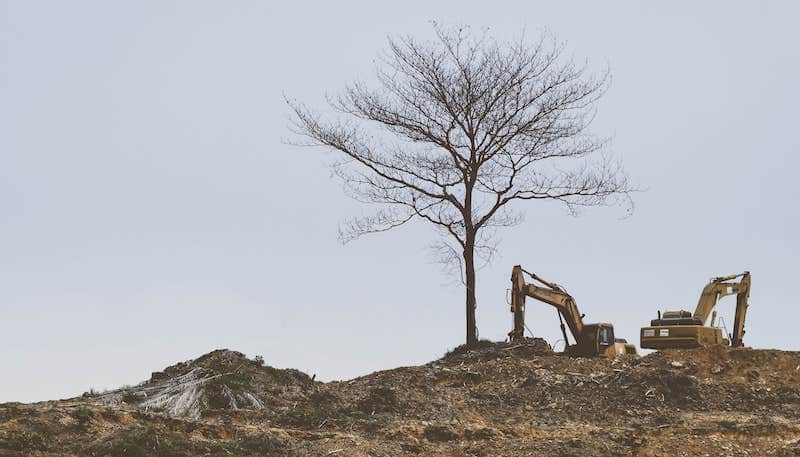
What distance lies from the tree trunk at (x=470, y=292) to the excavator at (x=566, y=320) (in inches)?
69.1

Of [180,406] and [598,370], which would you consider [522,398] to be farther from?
[180,406]

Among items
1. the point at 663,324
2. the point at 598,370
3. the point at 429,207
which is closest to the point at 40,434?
the point at 598,370

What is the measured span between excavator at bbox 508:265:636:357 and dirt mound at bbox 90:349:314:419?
21.8ft

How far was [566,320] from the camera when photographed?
1175 inches

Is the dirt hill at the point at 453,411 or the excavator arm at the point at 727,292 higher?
the excavator arm at the point at 727,292

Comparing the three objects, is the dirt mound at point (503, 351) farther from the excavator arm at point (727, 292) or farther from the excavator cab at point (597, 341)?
the excavator arm at point (727, 292)

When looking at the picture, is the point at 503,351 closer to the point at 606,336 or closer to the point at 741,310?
the point at 606,336

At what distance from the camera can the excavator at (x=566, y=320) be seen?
29.2 m

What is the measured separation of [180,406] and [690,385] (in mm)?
10844

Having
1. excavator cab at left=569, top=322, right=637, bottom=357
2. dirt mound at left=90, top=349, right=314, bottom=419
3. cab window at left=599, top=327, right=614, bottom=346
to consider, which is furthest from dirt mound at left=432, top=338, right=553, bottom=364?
dirt mound at left=90, top=349, right=314, bottom=419

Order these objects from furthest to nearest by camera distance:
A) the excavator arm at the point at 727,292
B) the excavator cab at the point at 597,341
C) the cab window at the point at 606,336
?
the excavator arm at the point at 727,292 < the cab window at the point at 606,336 < the excavator cab at the point at 597,341

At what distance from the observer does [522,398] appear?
80.0 feet

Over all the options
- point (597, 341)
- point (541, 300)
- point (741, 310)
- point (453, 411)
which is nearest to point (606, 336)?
point (597, 341)

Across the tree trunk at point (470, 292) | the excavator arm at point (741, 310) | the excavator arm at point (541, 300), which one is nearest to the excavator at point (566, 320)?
the excavator arm at point (541, 300)
